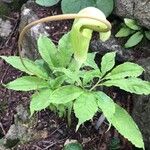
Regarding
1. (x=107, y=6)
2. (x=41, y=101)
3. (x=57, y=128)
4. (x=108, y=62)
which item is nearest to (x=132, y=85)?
(x=108, y=62)

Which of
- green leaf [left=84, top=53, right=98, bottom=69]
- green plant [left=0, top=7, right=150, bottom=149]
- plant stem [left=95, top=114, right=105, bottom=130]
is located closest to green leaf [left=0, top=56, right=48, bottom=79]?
green plant [left=0, top=7, right=150, bottom=149]

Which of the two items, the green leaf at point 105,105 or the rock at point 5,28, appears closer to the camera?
the green leaf at point 105,105

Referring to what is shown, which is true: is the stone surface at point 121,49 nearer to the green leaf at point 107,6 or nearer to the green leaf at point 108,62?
the green leaf at point 107,6

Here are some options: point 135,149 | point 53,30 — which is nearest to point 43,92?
point 135,149

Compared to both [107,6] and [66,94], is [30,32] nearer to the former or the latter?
[107,6]

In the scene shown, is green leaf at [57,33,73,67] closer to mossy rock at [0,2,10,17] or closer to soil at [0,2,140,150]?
soil at [0,2,140,150]

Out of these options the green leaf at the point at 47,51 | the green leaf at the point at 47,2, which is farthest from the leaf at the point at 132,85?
the green leaf at the point at 47,2

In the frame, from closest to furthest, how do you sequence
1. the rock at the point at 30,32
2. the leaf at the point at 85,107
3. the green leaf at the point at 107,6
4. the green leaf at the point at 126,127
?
the leaf at the point at 85,107 < the green leaf at the point at 126,127 < the green leaf at the point at 107,6 < the rock at the point at 30,32
